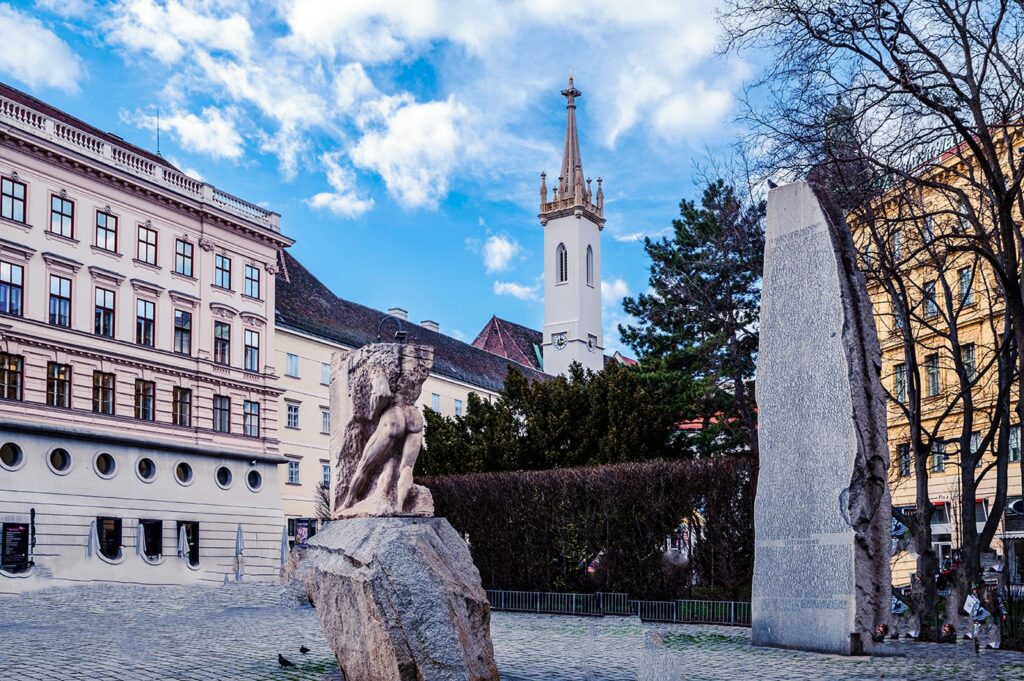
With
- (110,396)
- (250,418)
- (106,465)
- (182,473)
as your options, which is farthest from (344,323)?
(106,465)

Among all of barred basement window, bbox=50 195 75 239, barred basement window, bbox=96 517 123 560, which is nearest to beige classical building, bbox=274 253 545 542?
barred basement window, bbox=96 517 123 560

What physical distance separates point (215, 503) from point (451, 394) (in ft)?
85.5

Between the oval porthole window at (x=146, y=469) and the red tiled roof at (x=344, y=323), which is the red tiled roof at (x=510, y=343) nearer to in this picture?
the red tiled roof at (x=344, y=323)

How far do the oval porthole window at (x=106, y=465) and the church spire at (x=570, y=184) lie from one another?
54963 mm

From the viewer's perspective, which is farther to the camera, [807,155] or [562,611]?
[562,611]

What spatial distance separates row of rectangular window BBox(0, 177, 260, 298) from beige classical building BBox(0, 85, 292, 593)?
69mm

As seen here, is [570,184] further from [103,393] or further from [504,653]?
[504,653]

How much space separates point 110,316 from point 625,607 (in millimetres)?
30812

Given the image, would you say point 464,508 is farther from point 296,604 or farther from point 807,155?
point 807,155

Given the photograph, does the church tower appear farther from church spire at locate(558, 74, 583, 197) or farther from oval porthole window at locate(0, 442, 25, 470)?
oval porthole window at locate(0, 442, 25, 470)

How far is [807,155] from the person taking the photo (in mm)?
17281

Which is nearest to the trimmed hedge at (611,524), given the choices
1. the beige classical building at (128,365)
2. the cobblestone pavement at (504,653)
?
the cobblestone pavement at (504,653)

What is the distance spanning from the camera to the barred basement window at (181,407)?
Answer: 1928 inches


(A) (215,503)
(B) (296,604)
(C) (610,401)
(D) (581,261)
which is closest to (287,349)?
(A) (215,503)
